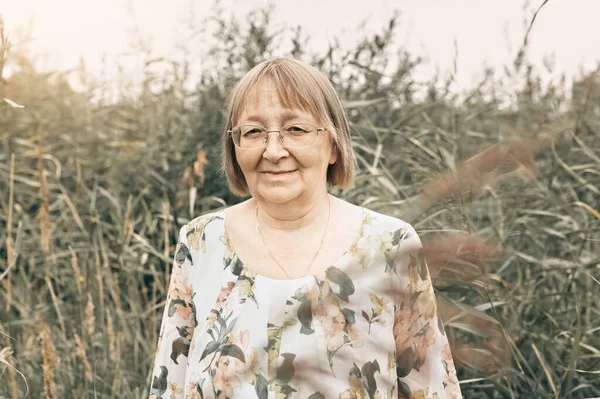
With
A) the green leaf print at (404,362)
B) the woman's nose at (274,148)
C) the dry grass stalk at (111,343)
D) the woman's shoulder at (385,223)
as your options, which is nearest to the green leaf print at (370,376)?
the green leaf print at (404,362)

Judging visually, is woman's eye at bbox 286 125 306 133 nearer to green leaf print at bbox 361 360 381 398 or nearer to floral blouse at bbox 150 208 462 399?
floral blouse at bbox 150 208 462 399

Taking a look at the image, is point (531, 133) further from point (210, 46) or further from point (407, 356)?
point (210, 46)

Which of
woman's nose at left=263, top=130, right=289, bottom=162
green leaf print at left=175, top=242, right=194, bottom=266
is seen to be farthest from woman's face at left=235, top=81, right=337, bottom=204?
green leaf print at left=175, top=242, right=194, bottom=266

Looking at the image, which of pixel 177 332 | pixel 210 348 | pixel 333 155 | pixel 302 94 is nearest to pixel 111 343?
pixel 177 332

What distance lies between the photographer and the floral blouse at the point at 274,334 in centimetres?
109

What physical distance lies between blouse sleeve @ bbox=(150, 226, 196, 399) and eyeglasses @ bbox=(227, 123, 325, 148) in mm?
282

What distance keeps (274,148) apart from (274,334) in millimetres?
294

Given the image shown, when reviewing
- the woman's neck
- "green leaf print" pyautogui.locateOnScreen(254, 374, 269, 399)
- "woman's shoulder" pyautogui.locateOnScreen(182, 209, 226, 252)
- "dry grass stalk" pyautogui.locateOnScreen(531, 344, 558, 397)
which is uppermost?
the woman's neck

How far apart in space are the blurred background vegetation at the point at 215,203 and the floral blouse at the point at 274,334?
97 millimetres

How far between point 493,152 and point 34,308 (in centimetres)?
236

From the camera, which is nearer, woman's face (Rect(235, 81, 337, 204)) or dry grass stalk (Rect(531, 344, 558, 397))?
woman's face (Rect(235, 81, 337, 204))

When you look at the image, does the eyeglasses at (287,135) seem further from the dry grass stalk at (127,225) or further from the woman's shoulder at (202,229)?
the dry grass stalk at (127,225)

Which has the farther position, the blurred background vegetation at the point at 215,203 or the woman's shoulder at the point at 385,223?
the blurred background vegetation at the point at 215,203

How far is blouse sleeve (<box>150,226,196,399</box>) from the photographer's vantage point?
1.35 metres
